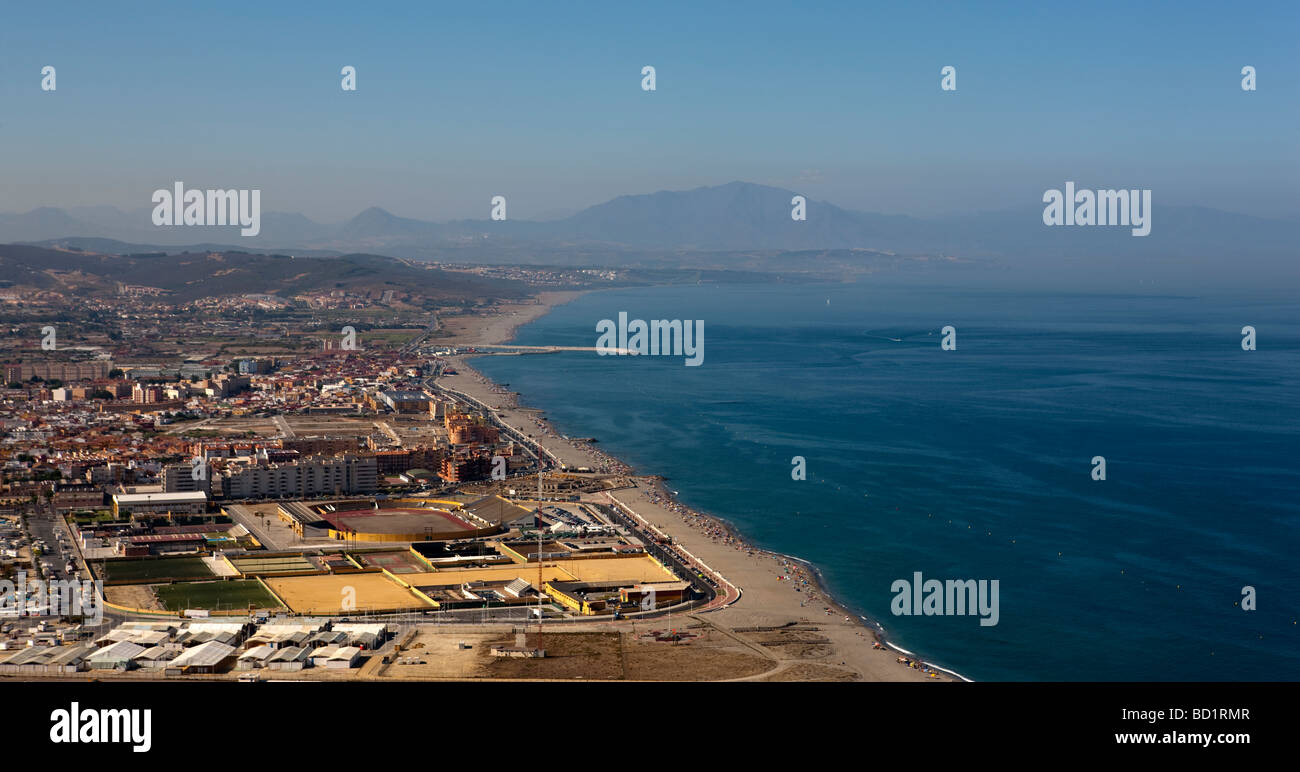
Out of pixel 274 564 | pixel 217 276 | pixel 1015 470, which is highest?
pixel 217 276

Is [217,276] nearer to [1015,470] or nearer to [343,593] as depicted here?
[1015,470]

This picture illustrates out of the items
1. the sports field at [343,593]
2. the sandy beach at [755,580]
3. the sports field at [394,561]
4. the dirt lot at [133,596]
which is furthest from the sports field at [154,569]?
the sandy beach at [755,580]

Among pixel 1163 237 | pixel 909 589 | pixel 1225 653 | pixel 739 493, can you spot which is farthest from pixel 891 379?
pixel 1163 237

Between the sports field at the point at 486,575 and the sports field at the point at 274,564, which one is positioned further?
the sports field at the point at 274,564

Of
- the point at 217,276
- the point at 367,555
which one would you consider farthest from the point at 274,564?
the point at 217,276

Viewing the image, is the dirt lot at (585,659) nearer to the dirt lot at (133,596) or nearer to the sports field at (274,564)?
the dirt lot at (133,596)
